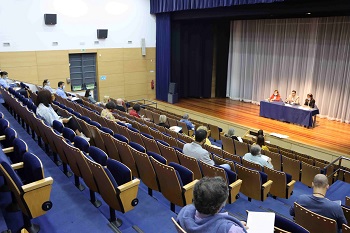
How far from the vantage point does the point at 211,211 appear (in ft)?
5.08


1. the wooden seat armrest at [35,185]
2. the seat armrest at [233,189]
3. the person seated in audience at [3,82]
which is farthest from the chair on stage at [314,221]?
the person seated in audience at [3,82]

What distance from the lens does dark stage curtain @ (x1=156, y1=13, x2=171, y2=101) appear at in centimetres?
1198

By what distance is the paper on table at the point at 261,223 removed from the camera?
78.7 inches

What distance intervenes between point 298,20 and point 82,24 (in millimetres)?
7626

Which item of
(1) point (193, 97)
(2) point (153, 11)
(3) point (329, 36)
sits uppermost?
(2) point (153, 11)

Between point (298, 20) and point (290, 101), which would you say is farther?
point (298, 20)

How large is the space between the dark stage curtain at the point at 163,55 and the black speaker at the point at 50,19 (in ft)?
13.5

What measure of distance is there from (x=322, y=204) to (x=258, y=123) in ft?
22.4

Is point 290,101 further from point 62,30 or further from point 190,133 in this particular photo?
point 62,30

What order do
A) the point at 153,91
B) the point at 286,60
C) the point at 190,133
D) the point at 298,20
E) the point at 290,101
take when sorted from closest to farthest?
1. the point at 190,133
2. the point at 290,101
3. the point at 298,20
4. the point at 286,60
5. the point at 153,91

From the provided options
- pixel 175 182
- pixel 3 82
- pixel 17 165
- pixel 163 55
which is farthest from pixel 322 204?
pixel 163 55

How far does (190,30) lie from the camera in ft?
41.4

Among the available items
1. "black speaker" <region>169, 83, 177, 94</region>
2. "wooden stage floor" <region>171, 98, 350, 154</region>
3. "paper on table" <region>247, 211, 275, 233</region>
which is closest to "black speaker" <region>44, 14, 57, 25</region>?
"black speaker" <region>169, 83, 177, 94</region>

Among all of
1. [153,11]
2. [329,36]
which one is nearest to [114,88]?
[153,11]
